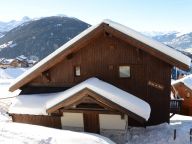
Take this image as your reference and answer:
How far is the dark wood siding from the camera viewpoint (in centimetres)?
2130

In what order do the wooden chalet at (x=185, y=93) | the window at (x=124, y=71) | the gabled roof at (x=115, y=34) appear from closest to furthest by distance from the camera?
the gabled roof at (x=115, y=34)
the window at (x=124, y=71)
the wooden chalet at (x=185, y=93)

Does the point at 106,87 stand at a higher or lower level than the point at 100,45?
lower

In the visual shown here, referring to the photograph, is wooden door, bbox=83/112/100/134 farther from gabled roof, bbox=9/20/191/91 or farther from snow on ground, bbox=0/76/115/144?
gabled roof, bbox=9/20/191/91

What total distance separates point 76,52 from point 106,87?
12.0 ft

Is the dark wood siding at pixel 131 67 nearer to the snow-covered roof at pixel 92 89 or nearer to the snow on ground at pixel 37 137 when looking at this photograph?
the snow-covered roof at pixel 92 89

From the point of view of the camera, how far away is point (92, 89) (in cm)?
1886

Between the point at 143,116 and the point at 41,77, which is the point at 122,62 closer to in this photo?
the point at 143,116

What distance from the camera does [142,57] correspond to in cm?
2134

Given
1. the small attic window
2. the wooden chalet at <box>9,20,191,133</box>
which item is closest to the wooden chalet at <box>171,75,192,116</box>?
the wooden chalet at <box>9,20,191,133</box>

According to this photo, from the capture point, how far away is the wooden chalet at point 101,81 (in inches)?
774

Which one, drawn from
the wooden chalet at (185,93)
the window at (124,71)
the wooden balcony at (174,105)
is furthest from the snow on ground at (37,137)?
the wooden chalet at (185,93)

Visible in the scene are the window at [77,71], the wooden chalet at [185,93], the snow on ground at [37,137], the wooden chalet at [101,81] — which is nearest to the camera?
the snow on ground at [37,137]

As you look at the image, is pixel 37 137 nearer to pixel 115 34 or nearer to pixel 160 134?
pixel 160 134

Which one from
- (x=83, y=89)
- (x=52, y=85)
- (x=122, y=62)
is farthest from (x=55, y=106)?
(x=122, y=62)
